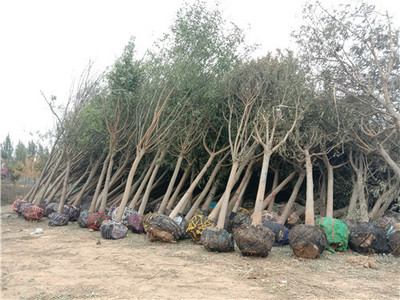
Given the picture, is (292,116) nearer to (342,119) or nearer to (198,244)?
(342,119)

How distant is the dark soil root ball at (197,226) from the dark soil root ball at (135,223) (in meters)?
1.96

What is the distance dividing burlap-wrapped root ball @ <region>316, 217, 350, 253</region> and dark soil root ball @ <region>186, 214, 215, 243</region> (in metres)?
3.19

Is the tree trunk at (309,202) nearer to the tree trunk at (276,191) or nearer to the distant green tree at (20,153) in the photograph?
the tree trunk at (276,191)

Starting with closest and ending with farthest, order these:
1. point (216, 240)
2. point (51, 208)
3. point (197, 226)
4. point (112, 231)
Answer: point (216, 240) < point (197, 226) < point (112, 231) < point (51, 208)

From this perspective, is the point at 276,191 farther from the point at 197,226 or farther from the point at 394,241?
the point at 394,241

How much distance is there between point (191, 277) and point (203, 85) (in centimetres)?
750

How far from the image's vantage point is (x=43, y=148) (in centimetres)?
1777

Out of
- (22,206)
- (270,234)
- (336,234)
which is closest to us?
(270,234)

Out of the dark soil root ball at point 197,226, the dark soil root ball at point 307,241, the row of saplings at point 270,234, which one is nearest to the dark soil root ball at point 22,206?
the row of saplings at point 270,234

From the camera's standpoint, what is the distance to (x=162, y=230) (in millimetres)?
8484

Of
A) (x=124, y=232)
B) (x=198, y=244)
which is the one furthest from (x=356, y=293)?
(x=124, y=232)

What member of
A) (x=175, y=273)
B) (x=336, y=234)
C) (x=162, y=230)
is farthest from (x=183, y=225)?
(x=336, y=234)

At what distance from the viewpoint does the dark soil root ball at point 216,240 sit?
24.3 feet

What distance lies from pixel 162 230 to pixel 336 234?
15.6ft
